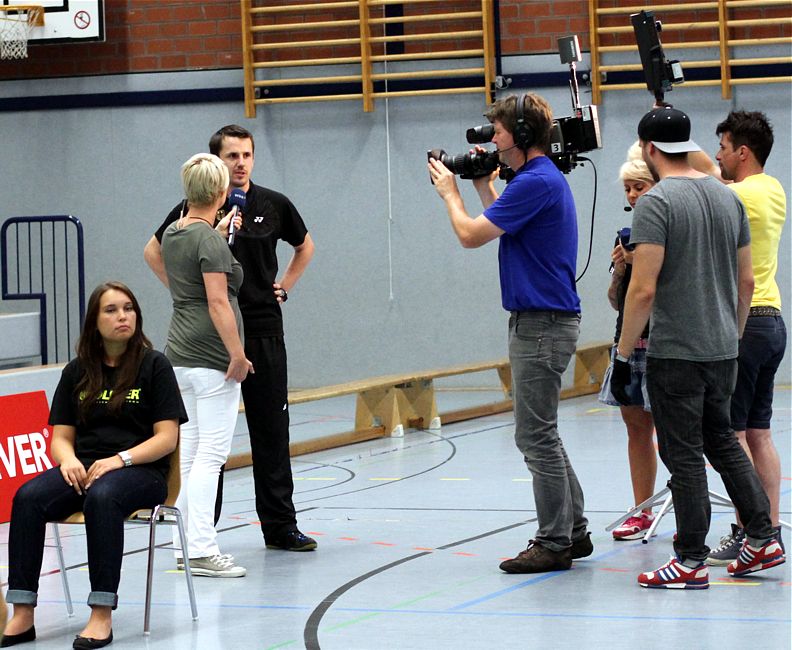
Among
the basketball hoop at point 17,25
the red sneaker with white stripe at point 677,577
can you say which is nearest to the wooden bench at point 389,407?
the red sneaker with white stripe at point 677,577

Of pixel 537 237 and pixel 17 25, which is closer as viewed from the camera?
pixel 537 237

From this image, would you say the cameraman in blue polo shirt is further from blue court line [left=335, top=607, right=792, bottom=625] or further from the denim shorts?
blue court line [left=335, top=607, right=792, bottom=625]

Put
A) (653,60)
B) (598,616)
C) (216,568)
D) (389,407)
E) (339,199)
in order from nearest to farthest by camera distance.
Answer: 1. (598,616)
2. (216,568)
3. (653,60)
4. (389,407)
5. (339,199)

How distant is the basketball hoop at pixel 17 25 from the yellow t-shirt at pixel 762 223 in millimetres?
7500

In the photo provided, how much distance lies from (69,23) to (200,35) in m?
1.05

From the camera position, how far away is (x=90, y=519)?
3551 millimetres

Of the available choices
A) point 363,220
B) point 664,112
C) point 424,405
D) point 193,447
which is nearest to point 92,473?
point 193,447

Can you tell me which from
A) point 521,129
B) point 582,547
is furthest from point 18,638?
point 521,129

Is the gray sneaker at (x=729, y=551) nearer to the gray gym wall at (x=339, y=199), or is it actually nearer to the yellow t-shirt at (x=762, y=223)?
the yellow t-shirt at (x=762, y=223)

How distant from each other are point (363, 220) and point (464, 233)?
6.54 meters

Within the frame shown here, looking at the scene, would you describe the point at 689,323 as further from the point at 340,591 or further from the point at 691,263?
the point at 340,591

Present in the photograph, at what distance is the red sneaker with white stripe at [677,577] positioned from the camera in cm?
390

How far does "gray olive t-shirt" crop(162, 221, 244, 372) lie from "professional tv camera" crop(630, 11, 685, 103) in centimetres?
178

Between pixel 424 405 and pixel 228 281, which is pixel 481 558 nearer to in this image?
pixel 228 281
